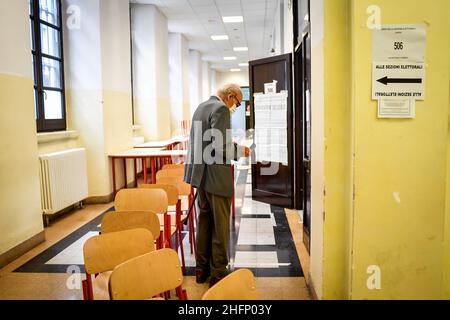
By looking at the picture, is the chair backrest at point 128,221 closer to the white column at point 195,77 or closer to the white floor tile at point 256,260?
the white floor tile at point 256,260

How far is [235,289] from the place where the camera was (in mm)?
1457

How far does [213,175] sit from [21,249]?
210cm

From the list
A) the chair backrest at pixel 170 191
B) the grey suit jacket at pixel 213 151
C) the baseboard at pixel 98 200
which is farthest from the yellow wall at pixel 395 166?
the baseboard at pixel 98 200

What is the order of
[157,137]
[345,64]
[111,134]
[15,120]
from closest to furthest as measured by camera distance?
[345,64] < [15,120] < [111,134] < [157,137]

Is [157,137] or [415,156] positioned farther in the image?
[157,137]

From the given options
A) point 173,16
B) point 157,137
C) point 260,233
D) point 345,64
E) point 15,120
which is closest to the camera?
point 345,64

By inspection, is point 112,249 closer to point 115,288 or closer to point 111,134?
point 115,288

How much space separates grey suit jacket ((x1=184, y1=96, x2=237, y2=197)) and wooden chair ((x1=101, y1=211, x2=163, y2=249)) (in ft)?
1.63

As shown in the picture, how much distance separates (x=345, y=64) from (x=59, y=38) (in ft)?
14.6

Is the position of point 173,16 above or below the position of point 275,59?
above

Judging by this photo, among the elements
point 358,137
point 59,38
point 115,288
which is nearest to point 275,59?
point 59,38

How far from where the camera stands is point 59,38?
5.39 m

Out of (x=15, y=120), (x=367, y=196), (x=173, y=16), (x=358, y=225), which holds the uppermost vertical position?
(x=173, y=16)

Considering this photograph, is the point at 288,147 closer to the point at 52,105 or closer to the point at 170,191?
the point at 170,191
